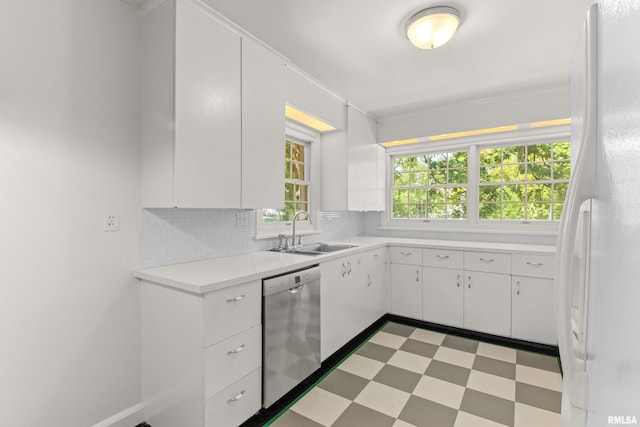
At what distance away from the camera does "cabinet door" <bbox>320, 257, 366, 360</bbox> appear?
2.46 metres

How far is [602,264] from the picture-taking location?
587 mm

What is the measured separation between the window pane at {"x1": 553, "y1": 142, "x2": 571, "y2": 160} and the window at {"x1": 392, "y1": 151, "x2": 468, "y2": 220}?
88 centimetres

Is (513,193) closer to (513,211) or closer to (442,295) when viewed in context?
(513,211)

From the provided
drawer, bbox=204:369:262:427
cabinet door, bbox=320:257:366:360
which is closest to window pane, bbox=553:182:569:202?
cabinet door, bbox=320:257:366:360

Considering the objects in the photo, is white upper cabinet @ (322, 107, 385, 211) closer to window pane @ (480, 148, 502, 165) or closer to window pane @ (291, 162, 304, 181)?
window pane @ (291, 162, 304, 181)

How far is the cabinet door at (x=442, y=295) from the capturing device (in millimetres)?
3170

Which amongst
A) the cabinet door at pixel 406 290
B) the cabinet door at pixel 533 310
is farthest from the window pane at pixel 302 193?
the cabinet door at pixel 533 310

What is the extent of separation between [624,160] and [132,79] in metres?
2.25

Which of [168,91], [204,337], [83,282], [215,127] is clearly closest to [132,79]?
[168,91]

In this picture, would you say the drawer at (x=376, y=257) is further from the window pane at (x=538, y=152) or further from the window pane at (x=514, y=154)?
the window pane at (x=538, y=152)

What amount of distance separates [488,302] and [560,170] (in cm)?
167

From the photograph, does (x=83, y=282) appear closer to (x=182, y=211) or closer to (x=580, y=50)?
(x=182, y=211)

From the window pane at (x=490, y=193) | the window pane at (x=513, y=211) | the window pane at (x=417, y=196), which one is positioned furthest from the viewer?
the window pane at (x=417, y=196)

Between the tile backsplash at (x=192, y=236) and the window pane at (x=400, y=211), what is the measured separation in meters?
2.08
